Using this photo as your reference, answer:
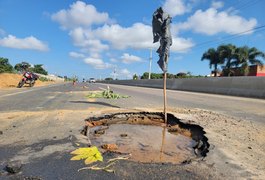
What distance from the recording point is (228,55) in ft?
152

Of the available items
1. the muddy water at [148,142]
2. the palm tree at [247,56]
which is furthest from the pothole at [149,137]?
the palm tree at [247,56]

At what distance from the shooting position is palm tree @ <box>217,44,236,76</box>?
1794 inches

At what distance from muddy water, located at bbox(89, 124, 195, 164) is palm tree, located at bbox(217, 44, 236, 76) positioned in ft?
140

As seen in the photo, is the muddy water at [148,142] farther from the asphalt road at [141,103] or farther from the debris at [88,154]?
the asphalt road at [141,103]

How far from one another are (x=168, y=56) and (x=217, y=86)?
14178 mm

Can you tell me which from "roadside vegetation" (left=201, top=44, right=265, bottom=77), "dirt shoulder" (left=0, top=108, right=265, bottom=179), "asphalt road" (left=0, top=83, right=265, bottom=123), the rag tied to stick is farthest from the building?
"dirt shoulder" (left=0, top=108, right=265, bottom=179)

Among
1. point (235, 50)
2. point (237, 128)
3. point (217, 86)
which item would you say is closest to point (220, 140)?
point (237, 128)

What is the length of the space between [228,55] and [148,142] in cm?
4506

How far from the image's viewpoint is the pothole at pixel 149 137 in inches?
151

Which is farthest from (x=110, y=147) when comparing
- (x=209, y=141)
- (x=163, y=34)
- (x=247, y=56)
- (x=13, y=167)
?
(x=247, y=56)

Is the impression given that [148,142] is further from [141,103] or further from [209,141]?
[141,103]

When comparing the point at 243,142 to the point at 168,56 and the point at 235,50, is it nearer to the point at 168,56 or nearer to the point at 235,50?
the point at 168,56

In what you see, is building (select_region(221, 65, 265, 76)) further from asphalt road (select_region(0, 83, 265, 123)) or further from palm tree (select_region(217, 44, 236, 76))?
asphalt road (select_region(0, 83, 265, 123))

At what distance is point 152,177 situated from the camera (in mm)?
2836
